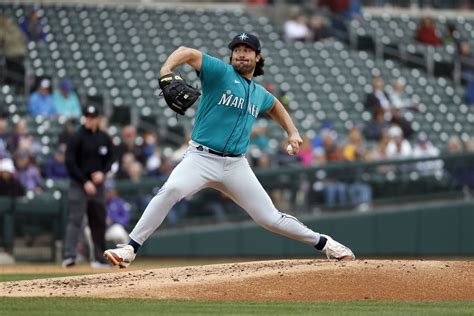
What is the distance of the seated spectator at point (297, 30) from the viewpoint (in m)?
23.5

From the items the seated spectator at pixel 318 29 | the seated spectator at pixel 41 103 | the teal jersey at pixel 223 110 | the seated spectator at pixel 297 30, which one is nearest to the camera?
the teal jersey at pixel 223 110

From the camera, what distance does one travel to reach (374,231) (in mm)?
18031

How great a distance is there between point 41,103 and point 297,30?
7191 mm

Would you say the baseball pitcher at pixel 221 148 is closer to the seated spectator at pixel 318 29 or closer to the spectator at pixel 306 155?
the spectator at pixel 306 155

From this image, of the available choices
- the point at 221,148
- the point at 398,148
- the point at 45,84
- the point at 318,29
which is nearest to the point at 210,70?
the point at 221,148

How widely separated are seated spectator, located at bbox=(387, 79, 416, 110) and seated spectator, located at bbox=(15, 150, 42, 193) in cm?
732

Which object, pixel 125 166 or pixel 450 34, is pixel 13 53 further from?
pixel 450 34

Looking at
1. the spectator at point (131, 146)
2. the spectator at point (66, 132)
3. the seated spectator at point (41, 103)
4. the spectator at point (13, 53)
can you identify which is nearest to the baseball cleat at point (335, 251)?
the spectator at point (66, 132)

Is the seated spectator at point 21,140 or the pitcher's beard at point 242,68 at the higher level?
the pitcher's beard at point 242,68

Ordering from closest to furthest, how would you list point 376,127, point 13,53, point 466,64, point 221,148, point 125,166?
point 221,148, point 125,166, point 13,53, point 376,127, point 466,64

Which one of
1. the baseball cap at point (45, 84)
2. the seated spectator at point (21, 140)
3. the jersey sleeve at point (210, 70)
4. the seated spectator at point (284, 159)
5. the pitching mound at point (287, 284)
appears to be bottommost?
the pitching mound at point (287, 284)

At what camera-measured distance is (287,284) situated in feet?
28.6

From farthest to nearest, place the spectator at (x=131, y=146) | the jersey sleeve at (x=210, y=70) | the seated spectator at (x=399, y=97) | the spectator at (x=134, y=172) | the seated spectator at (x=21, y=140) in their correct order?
the seated spectator at (x=399, y=97) → the spectator at (x=131, y=146) → the spectator at (x=134, y=172) → the seated spectator at (x=21, y=140) → the jersey sleeve at (x=210, y=70)

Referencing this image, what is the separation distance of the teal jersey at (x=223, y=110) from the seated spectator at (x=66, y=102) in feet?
29.1
